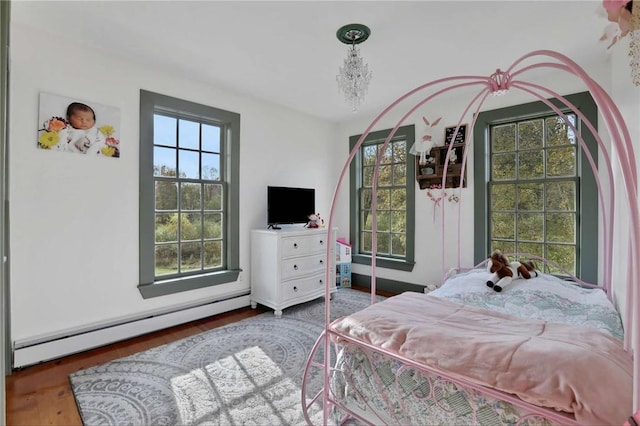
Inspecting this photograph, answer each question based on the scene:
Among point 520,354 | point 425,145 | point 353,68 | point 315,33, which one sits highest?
point 315,33

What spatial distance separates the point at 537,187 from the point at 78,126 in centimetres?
428

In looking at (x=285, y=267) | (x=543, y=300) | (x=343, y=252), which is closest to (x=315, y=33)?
(x=285, y=267)

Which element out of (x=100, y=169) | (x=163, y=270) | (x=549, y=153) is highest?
(x=549, y=153)

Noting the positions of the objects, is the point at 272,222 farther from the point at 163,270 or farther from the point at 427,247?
the point at 427,247

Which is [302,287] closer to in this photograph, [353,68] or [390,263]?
[390,263]

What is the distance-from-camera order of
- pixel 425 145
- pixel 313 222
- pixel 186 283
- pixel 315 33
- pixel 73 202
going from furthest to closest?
pixel 313 222 → pixel 425 145 → pixel 186 283 → pixel 73 202 → pixel 315 33

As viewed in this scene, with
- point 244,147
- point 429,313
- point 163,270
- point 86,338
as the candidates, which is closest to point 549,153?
point 429,313

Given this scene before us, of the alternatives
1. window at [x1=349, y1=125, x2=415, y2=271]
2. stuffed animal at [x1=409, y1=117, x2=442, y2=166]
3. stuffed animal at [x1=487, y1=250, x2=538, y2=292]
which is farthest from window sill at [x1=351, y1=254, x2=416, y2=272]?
stuffed animal at [x1=487, y1=250, x2=538, y2=292]

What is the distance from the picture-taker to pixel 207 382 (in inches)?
81.7

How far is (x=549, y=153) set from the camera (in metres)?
3.09

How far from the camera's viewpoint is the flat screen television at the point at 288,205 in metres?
3.64

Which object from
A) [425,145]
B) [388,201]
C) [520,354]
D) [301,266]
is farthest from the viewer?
[388,201]

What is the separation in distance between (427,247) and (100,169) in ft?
11.5

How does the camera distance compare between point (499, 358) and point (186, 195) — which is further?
point (186, 195)
